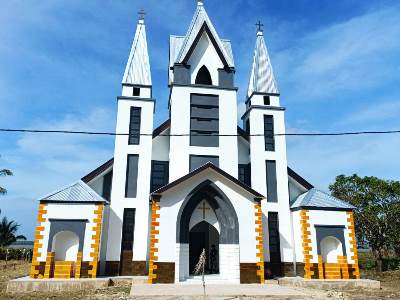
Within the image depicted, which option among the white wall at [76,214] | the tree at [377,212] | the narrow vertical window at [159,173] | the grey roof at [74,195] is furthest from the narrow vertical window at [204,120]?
the tree at [377,212]

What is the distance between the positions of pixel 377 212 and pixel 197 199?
538 inches

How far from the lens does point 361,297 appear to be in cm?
1359

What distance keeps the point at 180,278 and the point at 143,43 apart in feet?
48.9

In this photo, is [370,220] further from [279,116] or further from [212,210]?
[212,210]

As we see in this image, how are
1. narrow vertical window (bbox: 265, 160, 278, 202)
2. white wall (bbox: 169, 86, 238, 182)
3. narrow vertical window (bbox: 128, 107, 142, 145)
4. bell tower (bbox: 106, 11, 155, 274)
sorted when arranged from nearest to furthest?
1. bell tower (bbox: 106, 11, 155, 274)
2. white wall (bbox: 169, 86, 238, 182)
3. narrow vertical window (bbox: 128, 107, 142, 145)
4. narrow vertical window (bbox: 265, 160, 278, 202)

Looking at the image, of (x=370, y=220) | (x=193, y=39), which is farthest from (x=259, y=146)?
(x=370, y=220)

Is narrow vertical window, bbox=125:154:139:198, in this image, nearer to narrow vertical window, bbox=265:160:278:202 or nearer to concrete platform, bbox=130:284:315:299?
concrete platform, bbox=130:284:315:299

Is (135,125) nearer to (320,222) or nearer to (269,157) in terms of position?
(269,157)

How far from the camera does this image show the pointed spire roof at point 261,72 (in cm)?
2294

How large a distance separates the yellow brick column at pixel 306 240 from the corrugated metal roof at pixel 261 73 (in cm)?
816

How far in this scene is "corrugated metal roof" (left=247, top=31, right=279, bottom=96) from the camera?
23.0 metres

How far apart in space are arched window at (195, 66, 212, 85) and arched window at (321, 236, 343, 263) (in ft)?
37.1

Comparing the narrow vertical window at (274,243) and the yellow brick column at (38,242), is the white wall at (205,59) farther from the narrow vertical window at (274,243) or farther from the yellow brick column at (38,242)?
the yellow brick column at (38,242)

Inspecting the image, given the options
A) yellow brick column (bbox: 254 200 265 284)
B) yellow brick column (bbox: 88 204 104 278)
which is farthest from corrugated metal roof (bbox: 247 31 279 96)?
yellow brick column (bbox: 88 204 104 278)
